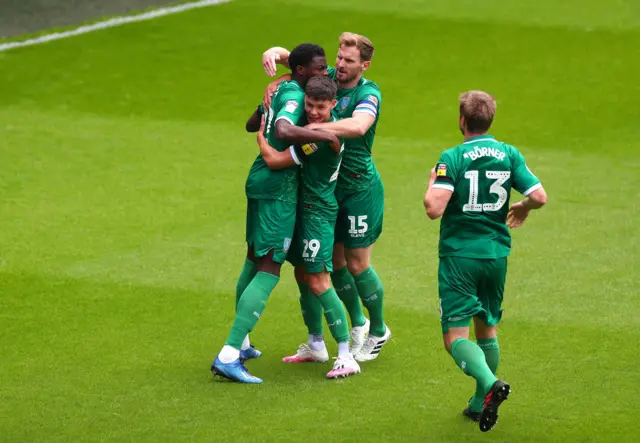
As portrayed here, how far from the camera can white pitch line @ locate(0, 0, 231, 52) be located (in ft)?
61.4

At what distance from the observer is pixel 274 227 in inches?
293

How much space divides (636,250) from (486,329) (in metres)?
4.02

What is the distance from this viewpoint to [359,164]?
7.85 metres

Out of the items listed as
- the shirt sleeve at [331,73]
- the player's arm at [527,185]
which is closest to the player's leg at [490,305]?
the player's arm at [527,185]

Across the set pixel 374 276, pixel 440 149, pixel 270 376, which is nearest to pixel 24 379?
pixel 270 376

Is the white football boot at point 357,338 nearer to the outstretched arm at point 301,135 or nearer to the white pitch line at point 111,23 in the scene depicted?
the outstretched arm at point 301,135

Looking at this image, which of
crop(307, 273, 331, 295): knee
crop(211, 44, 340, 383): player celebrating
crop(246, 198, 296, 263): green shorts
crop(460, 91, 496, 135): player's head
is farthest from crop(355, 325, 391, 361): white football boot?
crop(460, 91, 496, 135): player's head

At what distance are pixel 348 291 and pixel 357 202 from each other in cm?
64

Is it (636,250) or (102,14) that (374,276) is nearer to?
(636,250)

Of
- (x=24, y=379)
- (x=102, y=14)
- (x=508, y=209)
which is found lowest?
(x=24, y=379)

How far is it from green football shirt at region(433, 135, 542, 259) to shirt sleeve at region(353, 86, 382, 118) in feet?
3.54

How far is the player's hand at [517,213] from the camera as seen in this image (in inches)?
263

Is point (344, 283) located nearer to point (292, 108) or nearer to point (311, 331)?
point (311, 331)

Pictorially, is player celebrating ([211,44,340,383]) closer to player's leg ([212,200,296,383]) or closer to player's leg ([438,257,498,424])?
player's leg ([212,200,296,383])
